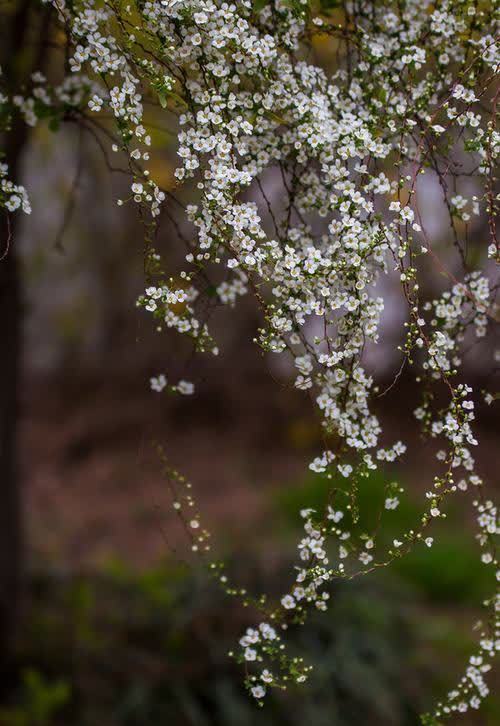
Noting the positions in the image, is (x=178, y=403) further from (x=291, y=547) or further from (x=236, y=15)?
(x=236, y=15)

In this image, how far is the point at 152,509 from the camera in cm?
680

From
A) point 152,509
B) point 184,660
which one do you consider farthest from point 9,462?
point 152,509

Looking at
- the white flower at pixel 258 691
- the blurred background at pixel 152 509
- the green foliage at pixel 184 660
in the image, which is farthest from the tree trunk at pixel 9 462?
the white flower at pixel 258 691

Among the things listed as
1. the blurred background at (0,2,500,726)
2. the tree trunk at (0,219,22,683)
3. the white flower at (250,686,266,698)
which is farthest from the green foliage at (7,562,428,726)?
the white flower at (250,686,266,698)

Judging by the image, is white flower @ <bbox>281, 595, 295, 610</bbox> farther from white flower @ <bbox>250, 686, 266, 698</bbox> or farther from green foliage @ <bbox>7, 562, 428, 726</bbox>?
green foliage @ <bbox>7, 562, 428, 726</bbox>

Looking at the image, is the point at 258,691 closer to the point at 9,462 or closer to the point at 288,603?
the point at 288,603

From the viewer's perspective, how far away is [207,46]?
2.05m

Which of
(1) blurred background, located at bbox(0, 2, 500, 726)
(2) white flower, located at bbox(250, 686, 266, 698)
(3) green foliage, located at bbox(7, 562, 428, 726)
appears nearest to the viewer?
(2) white flower, located at bbox(250, 686, 266, 698)

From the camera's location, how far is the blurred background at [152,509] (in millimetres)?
4133

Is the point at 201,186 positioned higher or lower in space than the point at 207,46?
lower

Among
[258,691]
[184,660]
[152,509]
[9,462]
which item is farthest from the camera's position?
[152,509]

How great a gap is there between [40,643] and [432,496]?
10.1 feet

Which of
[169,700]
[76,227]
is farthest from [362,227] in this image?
[76,227]

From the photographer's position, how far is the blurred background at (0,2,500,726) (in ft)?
13.6
